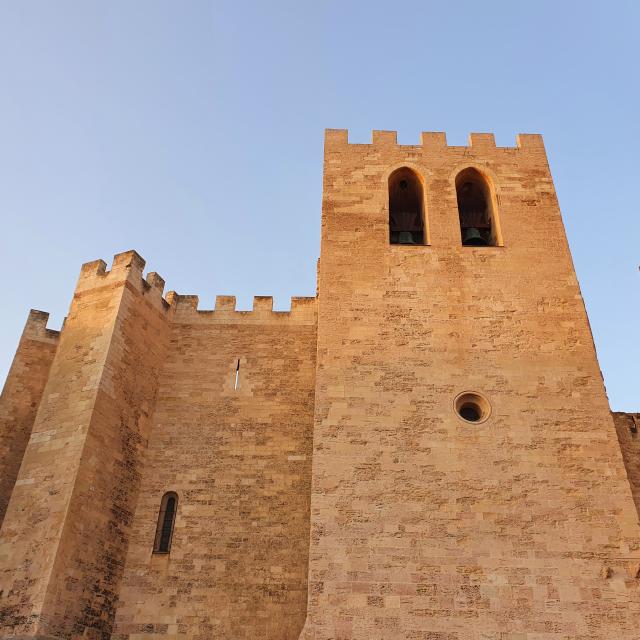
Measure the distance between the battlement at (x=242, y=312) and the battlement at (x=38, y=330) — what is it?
2307mm

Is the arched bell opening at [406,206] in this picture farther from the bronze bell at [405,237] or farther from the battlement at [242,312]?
the battlement at [242,312]

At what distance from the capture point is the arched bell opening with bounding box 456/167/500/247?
1296cm

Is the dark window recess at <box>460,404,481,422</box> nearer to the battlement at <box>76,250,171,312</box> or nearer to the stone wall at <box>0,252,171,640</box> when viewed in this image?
the stone wall at <box>0,252,171,640</box>

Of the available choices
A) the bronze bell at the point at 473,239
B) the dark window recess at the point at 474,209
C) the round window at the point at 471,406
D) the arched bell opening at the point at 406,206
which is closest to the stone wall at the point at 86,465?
the arched bell opening at the point at 406,206

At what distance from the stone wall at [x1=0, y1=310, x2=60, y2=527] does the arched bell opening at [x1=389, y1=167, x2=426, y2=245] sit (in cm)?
694

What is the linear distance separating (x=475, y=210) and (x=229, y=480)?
7.04 m

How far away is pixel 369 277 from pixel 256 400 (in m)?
3.04

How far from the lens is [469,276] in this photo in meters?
11.8

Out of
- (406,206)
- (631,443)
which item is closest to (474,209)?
(406,206)

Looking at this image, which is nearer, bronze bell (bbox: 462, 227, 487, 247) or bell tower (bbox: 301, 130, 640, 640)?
bell tower (bbox: 301, 130, 640, 640)

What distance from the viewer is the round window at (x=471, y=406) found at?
10281mm

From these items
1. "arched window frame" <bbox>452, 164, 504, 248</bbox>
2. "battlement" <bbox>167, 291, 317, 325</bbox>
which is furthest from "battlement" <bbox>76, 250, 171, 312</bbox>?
"arched window frame" <bbox>452, 164, 504, 248</bbox>

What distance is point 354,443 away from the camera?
9969 mm

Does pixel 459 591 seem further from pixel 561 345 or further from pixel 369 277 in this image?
pixel 369 277
